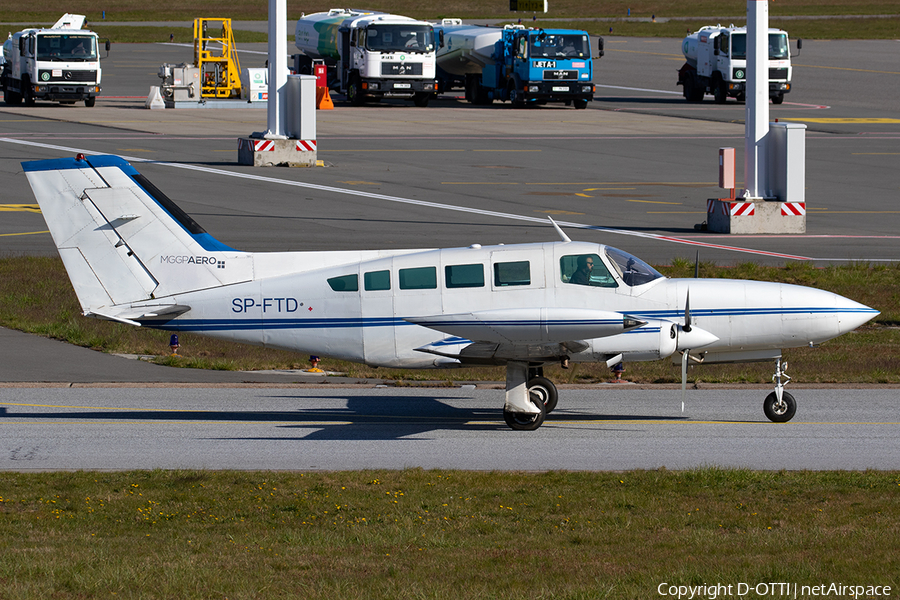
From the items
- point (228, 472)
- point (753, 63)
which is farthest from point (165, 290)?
point (753, 63)

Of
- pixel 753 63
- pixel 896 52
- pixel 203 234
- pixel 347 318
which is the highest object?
pixel 896 52

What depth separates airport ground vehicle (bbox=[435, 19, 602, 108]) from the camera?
6188 cm

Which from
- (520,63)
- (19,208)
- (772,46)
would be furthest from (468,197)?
(772,46)

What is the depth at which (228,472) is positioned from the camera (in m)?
14.0

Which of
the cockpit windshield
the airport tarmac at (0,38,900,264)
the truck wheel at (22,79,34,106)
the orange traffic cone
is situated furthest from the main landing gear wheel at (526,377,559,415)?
the truck wheel at (22,79,34,106)

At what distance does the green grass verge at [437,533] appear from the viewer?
9.54m

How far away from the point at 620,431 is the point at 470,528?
17.3 feet

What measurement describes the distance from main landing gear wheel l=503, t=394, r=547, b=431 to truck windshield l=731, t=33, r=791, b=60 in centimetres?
5037

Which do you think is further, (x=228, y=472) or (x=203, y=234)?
(x=203, y=234)

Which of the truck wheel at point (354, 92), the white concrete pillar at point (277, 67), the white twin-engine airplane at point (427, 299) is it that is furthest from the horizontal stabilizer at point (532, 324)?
the truck wheel at point (354, 92)

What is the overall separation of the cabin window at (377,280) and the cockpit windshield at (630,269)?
116 inches

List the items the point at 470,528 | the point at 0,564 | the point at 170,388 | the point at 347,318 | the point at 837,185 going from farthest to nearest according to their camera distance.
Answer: the point at 837,185, the point at 170,388, the point at 347,318, the point at 470,528, the point at 0,564

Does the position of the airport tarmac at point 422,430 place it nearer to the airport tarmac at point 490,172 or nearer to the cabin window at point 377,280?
the cabin window at point 377,280

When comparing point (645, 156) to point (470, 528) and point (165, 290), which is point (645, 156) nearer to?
point (165, 290)
